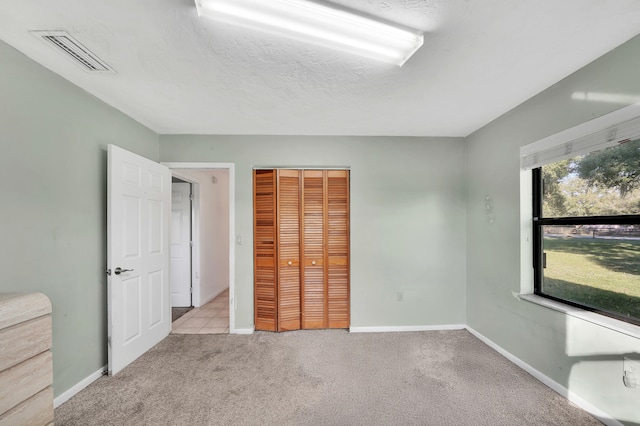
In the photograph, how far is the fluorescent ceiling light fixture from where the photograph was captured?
1.24 meters

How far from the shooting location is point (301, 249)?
125 inches

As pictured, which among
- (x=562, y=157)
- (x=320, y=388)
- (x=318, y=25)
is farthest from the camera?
(x=320, y=388)

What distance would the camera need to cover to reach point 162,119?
2707 mm

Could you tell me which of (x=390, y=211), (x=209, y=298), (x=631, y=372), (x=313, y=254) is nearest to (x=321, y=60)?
(x=390, y=211)

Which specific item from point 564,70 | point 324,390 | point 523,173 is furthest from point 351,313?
point 564,70

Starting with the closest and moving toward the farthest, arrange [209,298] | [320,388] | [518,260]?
1. [320,388]
2. [518,260]
3. [209,298]

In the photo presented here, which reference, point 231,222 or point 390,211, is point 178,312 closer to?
point 231,222

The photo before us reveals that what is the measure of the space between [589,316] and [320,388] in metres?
1.99

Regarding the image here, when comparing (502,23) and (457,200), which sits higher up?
(502,23)

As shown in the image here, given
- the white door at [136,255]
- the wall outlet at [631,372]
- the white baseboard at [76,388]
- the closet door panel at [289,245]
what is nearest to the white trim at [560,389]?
the wall outlet at [631,372]

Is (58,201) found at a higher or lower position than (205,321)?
higher

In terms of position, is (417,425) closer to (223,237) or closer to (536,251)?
(536,251)

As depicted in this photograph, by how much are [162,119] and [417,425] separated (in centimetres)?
338

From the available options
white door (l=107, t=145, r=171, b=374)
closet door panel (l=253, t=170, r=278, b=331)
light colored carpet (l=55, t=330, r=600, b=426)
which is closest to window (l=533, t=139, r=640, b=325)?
light colored carpet (l=55, t=330, r=600, b=426)
